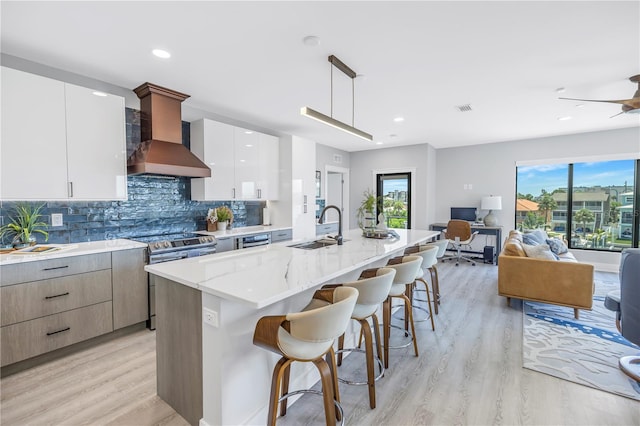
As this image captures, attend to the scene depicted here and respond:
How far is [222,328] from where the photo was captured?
1546mm

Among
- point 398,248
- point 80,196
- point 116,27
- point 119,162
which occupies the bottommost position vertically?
point 398,248

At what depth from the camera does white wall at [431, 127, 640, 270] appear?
5.44 m

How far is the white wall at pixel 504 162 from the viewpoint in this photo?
5443 mm

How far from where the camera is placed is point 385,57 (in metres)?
2.63

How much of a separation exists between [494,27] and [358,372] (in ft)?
9.17

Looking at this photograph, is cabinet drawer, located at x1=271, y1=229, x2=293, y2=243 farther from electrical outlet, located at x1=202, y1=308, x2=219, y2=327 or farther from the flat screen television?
the flat screen television

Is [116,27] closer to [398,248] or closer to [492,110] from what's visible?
[398,248]

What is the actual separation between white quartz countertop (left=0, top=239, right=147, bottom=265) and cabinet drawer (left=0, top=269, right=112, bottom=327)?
0.64ft

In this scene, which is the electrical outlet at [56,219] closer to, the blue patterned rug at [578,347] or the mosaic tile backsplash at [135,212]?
the mosaic tile backsplash at [135,212]

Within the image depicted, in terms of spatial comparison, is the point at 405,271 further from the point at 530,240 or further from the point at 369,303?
the point at 530,240

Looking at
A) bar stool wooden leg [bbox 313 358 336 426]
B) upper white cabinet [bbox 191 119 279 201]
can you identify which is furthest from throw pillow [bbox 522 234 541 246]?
bar stool wooden leg [bbox 313 358 336 426]

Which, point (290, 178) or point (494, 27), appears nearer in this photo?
point (494, 27)

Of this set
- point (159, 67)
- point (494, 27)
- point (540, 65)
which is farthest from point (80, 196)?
point (540, 65)

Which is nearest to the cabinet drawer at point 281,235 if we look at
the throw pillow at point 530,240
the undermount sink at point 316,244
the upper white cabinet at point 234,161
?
the upper white cabinet at point 234,161
